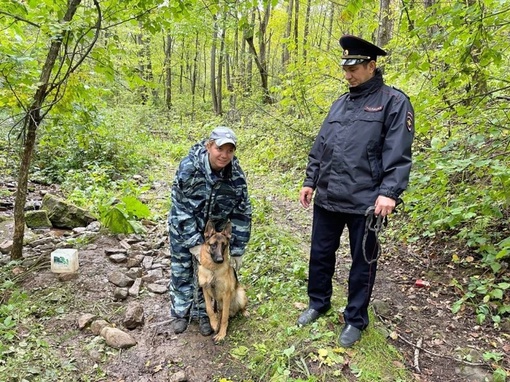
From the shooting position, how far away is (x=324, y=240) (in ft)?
10.3

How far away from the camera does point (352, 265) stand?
117 inches

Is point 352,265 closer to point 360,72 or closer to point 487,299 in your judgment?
point 360,72

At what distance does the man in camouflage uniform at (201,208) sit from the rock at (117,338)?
1.39ft

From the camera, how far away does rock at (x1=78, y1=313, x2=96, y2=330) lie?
3.37 m

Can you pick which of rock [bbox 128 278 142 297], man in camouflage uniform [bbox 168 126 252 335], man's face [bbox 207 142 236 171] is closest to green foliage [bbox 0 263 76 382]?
rock [bbox 128 278 142 297]

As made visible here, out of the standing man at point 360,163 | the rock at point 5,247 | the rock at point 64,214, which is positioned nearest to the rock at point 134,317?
the standing man at point 360,163

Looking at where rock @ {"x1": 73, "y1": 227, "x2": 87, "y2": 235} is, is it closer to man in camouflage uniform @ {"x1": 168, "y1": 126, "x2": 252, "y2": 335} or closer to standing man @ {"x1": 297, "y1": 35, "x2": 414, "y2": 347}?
man in camouflage uniform @ {"x1": 168, "y1": 126, "x2": 252, "y2": 335}

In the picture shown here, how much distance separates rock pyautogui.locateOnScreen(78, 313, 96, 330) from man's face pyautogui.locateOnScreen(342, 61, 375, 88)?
3.17 m

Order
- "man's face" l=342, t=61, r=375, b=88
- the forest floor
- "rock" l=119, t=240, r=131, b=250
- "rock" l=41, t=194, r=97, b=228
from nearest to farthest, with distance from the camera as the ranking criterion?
1. "man's face" l=342, t=61, r=375, b=88
2. the forest floor
3. "rock" l=119, t=240, r=131, b=250
4. "rock" l=41, t=194, r=97, b=228

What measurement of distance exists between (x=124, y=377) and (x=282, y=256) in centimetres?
229

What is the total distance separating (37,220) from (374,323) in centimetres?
491

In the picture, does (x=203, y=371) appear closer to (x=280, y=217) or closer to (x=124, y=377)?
(x=124, y=377)

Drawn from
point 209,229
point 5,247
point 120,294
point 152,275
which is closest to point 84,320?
point 120,294

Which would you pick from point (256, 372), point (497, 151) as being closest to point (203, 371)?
point (256, 372)
